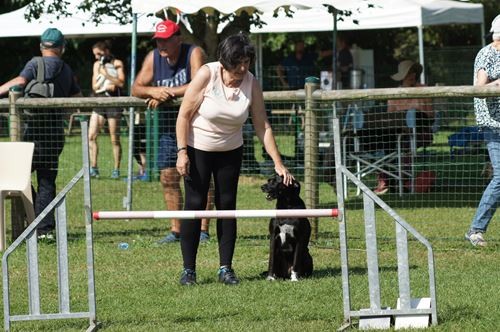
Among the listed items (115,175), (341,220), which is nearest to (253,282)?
(341,220)

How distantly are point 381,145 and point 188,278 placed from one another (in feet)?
20.4

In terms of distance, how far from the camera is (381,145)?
44.8 feet

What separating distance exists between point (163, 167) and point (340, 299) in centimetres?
319

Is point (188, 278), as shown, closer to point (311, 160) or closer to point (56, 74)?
point (311, 160)

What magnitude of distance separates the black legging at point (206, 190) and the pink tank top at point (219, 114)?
9 cm

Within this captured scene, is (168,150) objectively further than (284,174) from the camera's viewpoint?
Yes

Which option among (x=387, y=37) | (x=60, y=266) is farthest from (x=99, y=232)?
(x=387, y=37)

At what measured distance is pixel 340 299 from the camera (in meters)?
7.18

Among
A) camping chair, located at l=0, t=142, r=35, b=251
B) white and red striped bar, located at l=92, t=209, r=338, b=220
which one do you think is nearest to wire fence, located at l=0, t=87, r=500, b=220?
camping chair, located at l=0, t=142, r=35, b=251

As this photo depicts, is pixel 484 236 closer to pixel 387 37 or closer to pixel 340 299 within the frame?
pixel 340 299

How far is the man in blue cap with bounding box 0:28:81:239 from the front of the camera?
10.3 meters

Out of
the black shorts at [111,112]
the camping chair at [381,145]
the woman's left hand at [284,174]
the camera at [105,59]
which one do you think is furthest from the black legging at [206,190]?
the camera at [105,59]

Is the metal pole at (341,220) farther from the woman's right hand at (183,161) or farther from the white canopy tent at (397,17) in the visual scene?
the white canopy tent at (397,17)

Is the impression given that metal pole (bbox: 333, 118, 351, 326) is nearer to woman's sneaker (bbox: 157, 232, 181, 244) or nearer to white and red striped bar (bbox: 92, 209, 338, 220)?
white and red striped bar (bbox: 92, 209, 338, 220)
